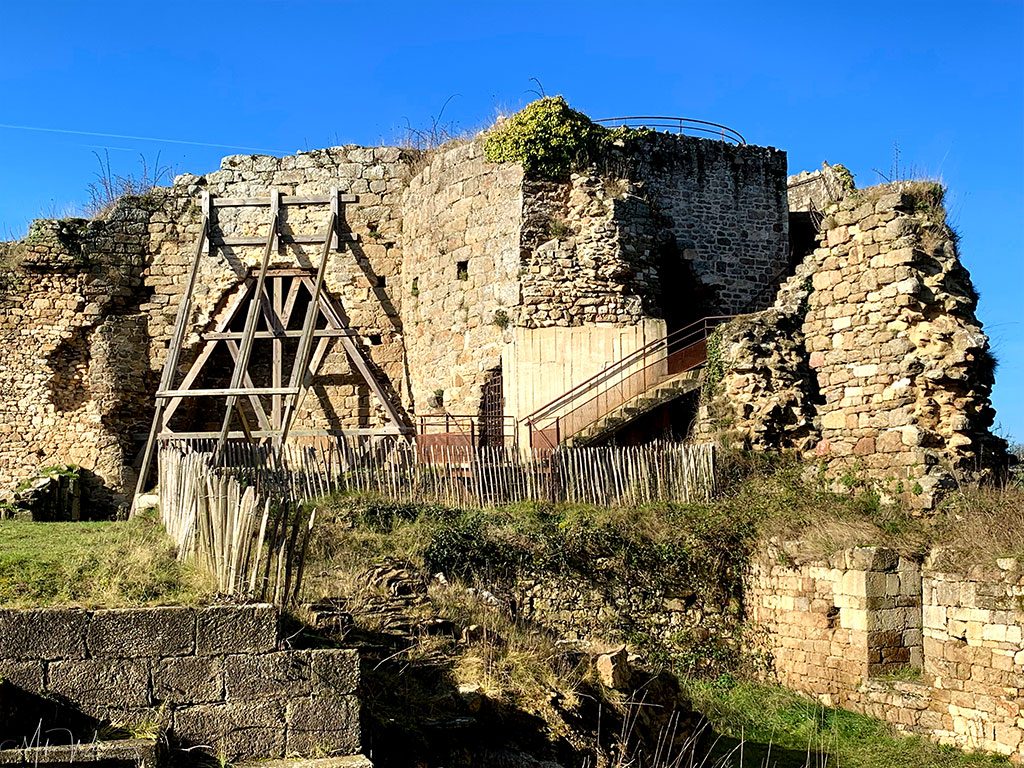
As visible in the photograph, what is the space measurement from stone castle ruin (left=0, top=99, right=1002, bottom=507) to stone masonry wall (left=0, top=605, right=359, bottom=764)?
8883 mm

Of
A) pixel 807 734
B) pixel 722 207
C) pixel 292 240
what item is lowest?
pixel 807 734

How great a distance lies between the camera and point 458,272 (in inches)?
806

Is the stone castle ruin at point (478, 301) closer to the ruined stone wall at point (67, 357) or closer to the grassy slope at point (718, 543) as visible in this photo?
the ruined stone wall at point (67, 357)

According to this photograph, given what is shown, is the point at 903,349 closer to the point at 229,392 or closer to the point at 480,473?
the point at 480,473

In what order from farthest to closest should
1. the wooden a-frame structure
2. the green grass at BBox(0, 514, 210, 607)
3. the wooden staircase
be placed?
the wooden a-frame structure, the wooden staircase, the green grass at BBox(0, 514, 210, 607)

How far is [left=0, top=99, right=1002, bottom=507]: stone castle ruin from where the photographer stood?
16.0m

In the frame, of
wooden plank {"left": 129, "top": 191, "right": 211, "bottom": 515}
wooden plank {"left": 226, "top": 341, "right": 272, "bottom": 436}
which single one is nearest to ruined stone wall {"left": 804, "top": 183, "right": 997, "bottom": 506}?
wooden plank {"left": 226, "top": 341, "right": 272, "bottom": 436}

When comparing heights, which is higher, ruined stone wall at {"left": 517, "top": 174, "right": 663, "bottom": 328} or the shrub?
the shrub

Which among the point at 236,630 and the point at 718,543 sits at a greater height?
the point at 718,543

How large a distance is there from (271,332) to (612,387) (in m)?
6.85

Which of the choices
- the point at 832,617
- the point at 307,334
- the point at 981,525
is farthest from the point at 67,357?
the point at 981,525

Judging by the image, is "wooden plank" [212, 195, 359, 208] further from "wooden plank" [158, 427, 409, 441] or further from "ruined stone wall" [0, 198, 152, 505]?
"wooden plank" [158, 427, 409, 441]

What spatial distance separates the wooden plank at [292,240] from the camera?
71.7 feet

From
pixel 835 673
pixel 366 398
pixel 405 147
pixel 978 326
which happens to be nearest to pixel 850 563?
pixel 835 673
